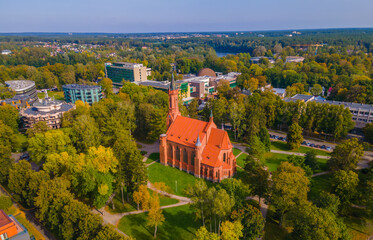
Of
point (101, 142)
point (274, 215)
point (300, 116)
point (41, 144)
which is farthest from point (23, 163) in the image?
point (300, 116)

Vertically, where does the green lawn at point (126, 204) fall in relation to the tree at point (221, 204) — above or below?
below

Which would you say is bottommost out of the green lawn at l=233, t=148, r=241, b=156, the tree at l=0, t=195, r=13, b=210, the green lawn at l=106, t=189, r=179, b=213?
the green lawn at l=106, t=189, r=179, b=213

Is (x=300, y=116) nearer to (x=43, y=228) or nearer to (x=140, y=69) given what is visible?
(x=43, y=228)

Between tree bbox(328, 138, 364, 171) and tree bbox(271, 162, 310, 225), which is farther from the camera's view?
tree bbox(328, 138, 364, 171)

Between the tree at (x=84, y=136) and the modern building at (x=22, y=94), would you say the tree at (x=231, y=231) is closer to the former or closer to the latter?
the tree at (x=84, y=136)

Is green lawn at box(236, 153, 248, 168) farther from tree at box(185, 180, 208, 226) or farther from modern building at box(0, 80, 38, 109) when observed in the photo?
modern building at box(0, 80, 38, 109)

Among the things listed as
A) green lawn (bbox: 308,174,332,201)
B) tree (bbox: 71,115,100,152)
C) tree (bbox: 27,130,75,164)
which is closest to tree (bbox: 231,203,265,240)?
green lawn (bbox: 308,174,332,201)

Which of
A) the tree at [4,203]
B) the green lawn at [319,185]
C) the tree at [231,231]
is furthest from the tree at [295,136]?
the tree at [4,203]
